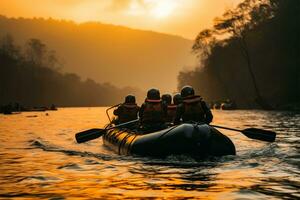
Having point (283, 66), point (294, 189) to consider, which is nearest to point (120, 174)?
point (294, 189)

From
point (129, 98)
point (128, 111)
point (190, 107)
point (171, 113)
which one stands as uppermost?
point (129, 98)

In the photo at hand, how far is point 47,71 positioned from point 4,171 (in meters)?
131

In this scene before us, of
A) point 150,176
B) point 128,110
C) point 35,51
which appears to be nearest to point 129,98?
point 128,110

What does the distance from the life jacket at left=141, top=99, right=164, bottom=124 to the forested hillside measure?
→ 47395 millimetres

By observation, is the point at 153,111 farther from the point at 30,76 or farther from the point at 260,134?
the point at 30,76

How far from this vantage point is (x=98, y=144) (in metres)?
21.2

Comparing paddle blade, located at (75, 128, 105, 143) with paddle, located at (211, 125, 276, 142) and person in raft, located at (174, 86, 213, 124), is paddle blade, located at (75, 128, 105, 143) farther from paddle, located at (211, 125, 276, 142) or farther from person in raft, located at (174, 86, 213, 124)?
paddle, located at (211, 125, 276, 142)

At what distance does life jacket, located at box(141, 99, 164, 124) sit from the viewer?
50.4 feet

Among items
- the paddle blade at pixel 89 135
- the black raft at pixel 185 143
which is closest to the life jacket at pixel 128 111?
the paddle blade at pixel 89 135

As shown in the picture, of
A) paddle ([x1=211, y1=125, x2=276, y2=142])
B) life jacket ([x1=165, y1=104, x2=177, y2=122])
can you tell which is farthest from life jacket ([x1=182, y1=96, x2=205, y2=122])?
life jacket ([x1=165, y1=104, x2=177, y2=122])

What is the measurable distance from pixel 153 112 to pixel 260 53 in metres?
57.9

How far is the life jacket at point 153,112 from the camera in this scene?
1535 centimetres

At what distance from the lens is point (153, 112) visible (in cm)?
1535

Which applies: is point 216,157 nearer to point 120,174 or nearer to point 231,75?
point 120,174
